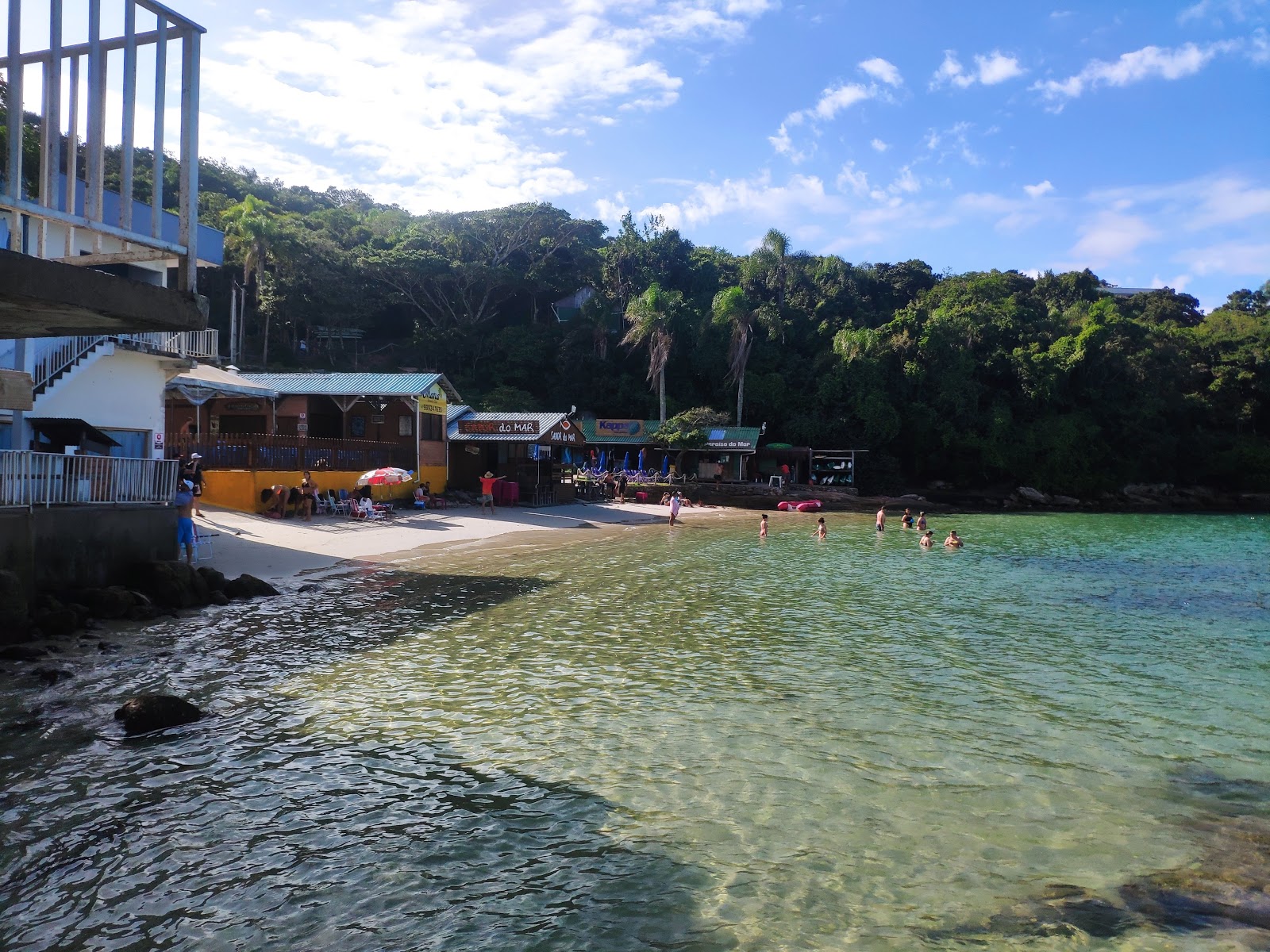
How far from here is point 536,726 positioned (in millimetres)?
8227

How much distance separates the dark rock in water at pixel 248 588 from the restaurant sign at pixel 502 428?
18.6 m

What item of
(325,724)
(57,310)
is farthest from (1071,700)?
(57,310)

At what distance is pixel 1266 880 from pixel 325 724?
26.5 ft

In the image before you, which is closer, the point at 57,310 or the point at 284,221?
the point at 57,310

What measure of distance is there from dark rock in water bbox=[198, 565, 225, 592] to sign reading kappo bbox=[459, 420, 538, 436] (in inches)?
748

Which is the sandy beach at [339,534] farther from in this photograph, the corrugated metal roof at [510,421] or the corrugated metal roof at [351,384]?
the corrugated metal roof at [351,384]

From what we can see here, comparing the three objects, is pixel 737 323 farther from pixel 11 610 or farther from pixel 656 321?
pixel 11 610

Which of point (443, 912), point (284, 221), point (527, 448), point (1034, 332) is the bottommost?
point (443, 912)

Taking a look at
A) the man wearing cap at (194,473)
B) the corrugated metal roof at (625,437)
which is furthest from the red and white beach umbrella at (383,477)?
the corrugated metal roof at (625,437)

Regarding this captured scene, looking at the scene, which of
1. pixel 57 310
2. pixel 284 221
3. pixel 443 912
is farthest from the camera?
pixel 284 221

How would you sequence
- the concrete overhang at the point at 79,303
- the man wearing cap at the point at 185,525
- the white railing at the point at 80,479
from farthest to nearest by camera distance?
the man wearing cap at the point at 185,525 < the white railing at the point at 80,479 < the concrete overhang at the point at 79,303

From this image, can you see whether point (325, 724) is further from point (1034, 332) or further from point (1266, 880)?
point (1034, 332)

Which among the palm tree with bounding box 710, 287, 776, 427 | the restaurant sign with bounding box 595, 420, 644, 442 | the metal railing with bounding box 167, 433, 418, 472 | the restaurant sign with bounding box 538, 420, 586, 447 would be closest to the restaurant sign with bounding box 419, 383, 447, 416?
the metal railing with bounding box 167, 433, 418, 472

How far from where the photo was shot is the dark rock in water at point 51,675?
9086 mm
